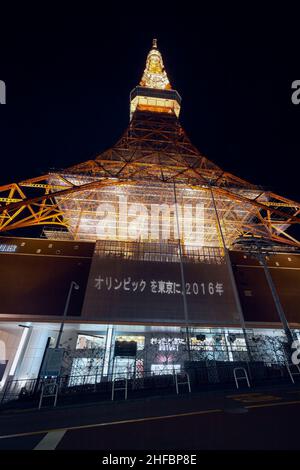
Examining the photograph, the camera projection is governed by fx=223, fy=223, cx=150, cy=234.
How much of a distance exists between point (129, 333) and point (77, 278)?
6379mm

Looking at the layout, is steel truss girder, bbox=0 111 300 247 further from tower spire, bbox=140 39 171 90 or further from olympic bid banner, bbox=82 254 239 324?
tower spire, bbox=140 39 171 90

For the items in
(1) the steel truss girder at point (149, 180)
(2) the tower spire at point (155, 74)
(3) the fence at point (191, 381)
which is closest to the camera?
(3) the fence at point (191, 381)

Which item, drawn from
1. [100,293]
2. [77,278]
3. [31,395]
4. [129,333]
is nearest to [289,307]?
[129,333]

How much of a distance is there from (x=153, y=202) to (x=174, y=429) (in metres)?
23.1

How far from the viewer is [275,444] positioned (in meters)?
3.66

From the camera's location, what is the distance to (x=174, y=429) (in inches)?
184

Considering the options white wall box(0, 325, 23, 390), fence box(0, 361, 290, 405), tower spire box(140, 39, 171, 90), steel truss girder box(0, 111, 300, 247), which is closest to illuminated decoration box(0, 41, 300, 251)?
steel truss girder box(0, 111, 300, 247)

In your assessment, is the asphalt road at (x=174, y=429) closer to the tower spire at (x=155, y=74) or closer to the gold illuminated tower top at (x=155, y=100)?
the gold illuminated tower top at (x=155, y=100)

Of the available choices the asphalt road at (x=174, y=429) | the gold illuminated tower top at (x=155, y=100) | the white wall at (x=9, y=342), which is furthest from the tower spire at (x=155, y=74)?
the asphalt road at (x=174, y=429)

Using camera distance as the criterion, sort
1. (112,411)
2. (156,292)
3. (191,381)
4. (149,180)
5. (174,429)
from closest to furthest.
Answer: (174,429), (112,411), (191,381), (156,292), (149,180)

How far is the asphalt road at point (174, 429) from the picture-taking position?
388 centimetres

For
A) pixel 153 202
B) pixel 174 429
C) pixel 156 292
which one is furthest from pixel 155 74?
pixel 174 429

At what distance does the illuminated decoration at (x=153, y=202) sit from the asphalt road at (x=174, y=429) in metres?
16.3

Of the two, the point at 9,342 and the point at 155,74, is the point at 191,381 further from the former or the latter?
the point at 155,74
